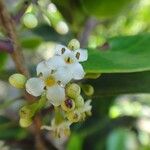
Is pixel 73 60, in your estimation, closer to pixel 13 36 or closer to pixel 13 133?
pixel 13 36

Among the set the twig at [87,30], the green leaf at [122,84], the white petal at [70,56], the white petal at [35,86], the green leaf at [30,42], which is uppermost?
the twig at [87,30]

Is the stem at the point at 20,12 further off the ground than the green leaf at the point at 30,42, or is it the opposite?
the green leaf at the point at 30,42

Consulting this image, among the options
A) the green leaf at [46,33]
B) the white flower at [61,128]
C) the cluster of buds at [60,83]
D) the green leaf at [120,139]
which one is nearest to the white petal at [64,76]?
the cluster of buds at [60,83]

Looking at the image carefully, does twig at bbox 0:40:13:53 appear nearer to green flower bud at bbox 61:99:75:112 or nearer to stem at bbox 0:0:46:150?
stem at bbox 0:0:46:150

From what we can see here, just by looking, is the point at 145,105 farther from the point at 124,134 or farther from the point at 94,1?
the point at 94,1

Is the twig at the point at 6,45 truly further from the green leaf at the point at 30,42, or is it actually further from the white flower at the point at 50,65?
the green leaf at the point at 30,42

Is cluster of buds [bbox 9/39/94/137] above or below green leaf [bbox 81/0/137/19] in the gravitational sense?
below

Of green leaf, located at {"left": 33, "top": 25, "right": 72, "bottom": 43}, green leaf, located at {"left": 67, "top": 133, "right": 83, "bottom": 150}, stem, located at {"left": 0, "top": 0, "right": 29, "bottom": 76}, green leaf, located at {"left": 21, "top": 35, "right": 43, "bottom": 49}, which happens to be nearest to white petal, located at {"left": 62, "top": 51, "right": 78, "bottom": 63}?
stem, located at {"left": 0, "top": 0, "right": 29, "bottom": 76}
